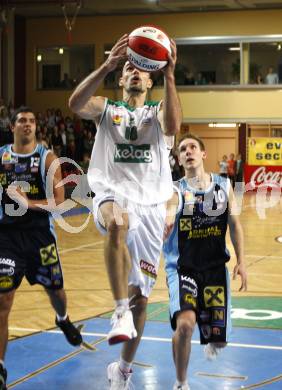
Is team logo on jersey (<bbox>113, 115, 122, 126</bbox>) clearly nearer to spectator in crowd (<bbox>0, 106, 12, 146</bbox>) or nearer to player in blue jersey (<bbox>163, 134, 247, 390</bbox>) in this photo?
player in blue jersey (<bbox>163, 134, 247, 390</bbox>)

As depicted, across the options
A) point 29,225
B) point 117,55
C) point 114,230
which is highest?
point 117,55

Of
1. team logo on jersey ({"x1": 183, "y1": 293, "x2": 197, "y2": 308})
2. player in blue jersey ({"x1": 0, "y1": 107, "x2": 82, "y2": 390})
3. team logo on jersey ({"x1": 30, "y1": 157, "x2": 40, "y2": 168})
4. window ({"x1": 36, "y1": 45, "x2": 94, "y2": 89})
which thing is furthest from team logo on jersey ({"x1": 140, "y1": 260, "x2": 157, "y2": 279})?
window ({"x1": 36, "y1": 45, "x2": 94, "y2": 89})

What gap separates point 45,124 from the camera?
82.3 feet

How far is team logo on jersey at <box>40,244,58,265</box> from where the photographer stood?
249 inches

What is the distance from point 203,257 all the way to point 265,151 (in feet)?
74.5

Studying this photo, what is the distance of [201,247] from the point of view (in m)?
5.73

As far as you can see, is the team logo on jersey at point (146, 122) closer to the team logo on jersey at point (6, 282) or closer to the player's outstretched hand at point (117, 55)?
the player's outstretched hand at point (117, 55)

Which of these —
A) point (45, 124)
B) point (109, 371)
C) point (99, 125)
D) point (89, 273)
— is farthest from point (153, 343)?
point (45, 124)

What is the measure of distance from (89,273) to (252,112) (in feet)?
63.4

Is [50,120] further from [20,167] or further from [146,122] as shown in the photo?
[146,122]

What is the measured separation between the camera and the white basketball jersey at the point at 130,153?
17.5ft

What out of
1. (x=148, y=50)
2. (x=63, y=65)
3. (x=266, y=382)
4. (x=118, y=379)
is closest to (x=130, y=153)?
(x=148, y=50)

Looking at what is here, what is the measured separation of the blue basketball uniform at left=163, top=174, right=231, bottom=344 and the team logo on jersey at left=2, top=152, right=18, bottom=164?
1.51m

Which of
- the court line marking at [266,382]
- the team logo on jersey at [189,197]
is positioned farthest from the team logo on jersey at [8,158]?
the court line marking at [266,382]
